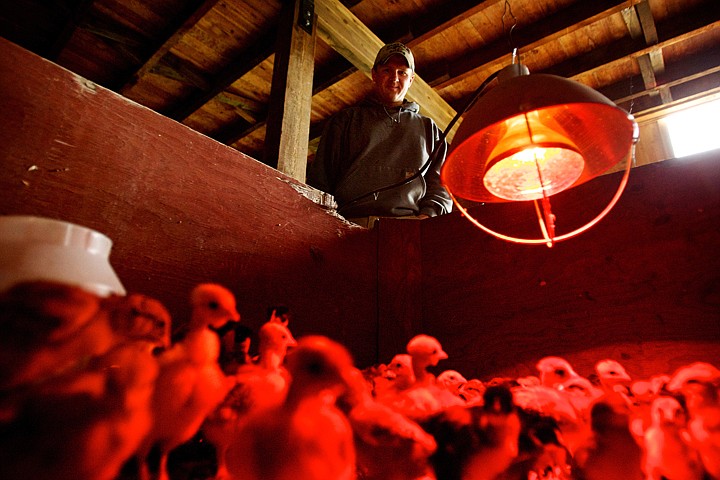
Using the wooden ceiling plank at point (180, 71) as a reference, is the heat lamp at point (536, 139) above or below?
below

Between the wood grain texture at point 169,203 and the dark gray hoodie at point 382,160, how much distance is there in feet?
2.67

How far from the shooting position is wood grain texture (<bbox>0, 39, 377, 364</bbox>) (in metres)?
1.06

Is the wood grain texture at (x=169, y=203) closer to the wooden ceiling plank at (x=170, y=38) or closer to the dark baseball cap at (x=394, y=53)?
the dark baseball cap at (x=394, y=53)

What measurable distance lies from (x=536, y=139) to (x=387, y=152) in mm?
1703

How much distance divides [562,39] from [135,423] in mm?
4675

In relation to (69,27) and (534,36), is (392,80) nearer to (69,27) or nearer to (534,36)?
(534,36)

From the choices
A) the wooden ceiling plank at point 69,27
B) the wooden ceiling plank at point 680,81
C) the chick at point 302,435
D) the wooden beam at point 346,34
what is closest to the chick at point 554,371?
the chick at point 302,435

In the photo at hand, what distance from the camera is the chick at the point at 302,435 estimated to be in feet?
2.85

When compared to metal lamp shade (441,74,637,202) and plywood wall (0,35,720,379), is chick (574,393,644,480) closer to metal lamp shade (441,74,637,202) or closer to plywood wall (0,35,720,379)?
plywood wall (0,35,720,379)

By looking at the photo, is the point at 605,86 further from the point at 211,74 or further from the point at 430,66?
the point at 211,74

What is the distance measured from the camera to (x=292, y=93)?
2541 mm

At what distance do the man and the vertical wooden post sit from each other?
38 centimetres

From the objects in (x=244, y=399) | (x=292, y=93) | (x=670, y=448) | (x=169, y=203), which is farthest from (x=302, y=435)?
(x=292, y=93)

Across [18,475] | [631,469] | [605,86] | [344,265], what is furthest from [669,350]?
[605,86]
